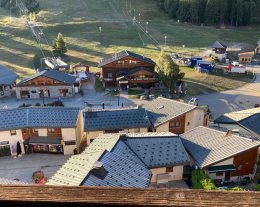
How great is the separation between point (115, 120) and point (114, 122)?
21 cm

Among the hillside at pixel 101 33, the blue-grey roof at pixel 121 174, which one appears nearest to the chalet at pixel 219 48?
the hillside at pixel 101 33

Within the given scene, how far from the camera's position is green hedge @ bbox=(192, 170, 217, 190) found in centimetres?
1819

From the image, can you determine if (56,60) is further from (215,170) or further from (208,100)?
(215,170)

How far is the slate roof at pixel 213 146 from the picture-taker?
20047mm

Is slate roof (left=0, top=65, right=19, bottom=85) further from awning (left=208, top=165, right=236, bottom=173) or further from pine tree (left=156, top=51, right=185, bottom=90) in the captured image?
awning (left=208, top=165, right=236, bottom=173)

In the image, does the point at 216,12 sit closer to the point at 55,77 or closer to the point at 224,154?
the point at 55,77

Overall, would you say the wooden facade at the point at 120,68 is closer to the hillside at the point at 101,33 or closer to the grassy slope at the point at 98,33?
the grassy slope at the point at 98,33

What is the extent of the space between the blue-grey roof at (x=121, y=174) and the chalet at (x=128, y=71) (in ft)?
72.4

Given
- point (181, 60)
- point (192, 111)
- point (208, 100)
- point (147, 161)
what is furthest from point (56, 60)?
point (147, 161)

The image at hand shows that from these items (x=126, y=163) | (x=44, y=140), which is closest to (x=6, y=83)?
(x=44, y=140)

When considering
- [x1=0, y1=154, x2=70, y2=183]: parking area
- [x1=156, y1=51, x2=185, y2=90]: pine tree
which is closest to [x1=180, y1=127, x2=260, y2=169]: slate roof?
[x1=0, y1=154, x2=70, y2=183]: parking area

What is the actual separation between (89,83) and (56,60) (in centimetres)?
924

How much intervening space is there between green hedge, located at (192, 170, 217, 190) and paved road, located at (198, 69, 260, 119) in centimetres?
1359

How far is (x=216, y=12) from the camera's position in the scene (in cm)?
7550
